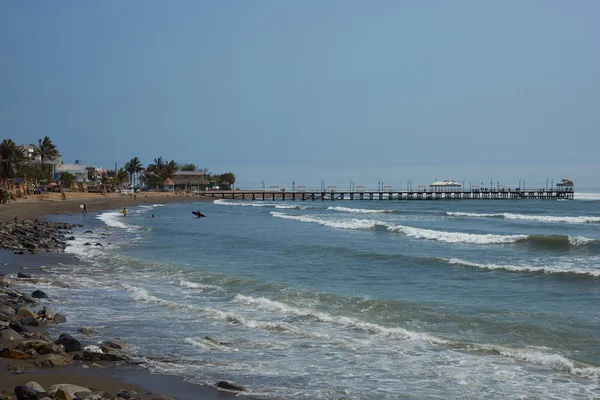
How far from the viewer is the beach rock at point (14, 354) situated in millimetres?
8664

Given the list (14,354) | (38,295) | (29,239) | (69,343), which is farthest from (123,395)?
(29,239)

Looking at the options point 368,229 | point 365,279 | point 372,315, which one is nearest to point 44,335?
point 372,315

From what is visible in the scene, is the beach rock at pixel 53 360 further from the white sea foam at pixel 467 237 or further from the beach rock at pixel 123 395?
the white sea foam at pixel 467 237

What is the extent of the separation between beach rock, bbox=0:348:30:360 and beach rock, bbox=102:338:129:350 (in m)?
1.26

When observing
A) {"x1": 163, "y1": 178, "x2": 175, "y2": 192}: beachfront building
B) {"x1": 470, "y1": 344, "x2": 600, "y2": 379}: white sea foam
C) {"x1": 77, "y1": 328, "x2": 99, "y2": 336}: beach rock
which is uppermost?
{"x1": 163, "y1": 178, "x2": 175, "y2": 192}: beachfront building

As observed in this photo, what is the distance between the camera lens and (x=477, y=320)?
12414 millimetres

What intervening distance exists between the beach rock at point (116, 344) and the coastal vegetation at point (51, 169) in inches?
2710

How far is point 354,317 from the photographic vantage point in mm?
12711

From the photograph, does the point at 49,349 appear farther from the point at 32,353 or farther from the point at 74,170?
the point at 74,170

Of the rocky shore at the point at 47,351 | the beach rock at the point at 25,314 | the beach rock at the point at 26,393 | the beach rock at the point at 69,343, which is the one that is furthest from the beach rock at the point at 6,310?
the beach rock at the point at 26,393

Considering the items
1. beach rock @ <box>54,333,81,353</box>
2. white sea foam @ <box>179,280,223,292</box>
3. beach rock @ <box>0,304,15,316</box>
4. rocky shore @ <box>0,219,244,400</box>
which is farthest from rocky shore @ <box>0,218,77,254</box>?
beach rock @ <box>54,333,81,353</box>

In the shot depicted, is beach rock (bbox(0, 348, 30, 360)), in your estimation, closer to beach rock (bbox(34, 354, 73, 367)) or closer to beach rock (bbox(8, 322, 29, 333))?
beach rock (bbox(34, 354, 73, 367))

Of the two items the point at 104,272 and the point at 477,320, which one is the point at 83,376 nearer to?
the point at 477,320

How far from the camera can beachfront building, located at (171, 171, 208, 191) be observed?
134 meters
